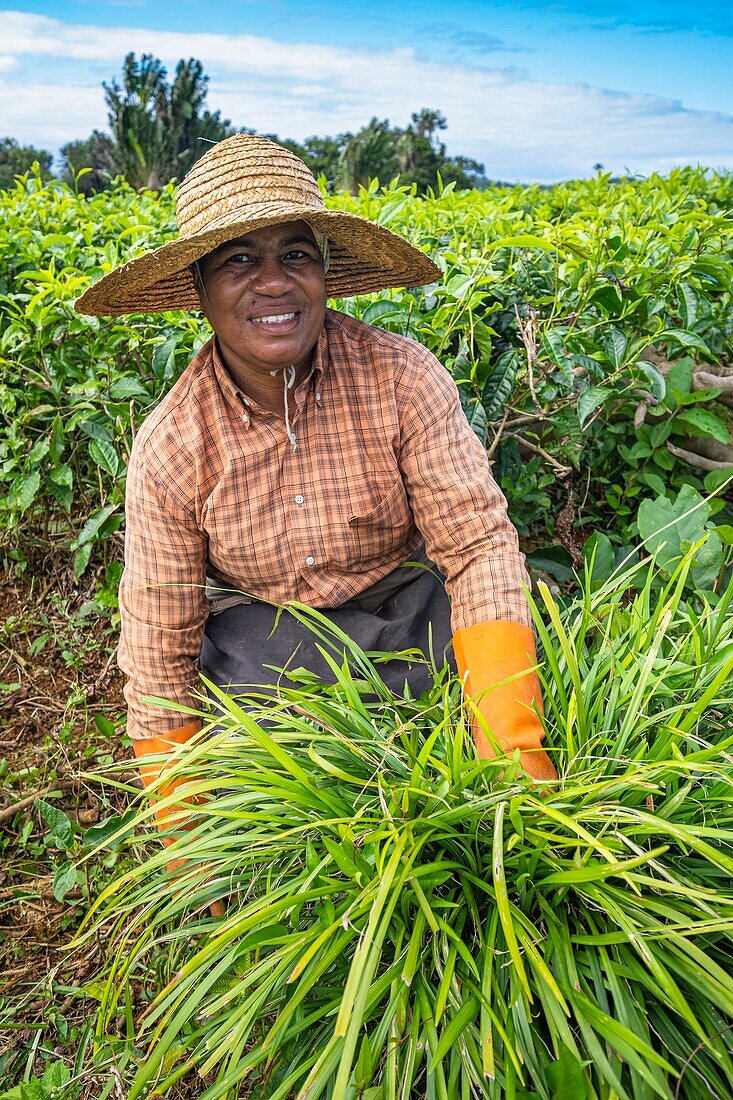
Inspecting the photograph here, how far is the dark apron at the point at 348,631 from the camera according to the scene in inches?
78.2

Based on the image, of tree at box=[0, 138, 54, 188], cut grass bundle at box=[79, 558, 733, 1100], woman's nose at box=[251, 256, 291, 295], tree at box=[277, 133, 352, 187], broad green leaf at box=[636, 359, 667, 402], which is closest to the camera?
cut grass bundle at box=[79, 558, 733, 1100]

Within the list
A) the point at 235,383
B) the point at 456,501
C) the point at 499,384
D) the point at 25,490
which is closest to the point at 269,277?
the point at 235,383

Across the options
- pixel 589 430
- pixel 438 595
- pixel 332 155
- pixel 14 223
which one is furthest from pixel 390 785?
pixel 332 155

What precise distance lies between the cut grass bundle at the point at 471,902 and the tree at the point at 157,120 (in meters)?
16.6

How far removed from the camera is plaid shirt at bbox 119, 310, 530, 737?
1833 millimetres

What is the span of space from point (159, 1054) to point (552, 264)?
218cm

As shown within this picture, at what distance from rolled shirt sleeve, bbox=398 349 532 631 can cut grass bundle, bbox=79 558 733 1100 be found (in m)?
0.24

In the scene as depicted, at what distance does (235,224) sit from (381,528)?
662 millimetres

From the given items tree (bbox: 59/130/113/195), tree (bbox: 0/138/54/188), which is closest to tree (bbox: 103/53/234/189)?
tree (bbox: 59/130/113/195)

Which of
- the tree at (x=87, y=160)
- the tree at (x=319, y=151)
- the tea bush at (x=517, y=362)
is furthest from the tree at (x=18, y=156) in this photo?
the tea bush at (x=517, y=362)

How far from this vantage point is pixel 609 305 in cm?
239

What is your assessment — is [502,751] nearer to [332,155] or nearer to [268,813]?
[268,813]

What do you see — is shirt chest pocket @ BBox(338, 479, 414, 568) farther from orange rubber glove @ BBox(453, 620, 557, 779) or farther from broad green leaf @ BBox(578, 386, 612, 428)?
broad green leaf @ BBox(578, 386, 612, 428)

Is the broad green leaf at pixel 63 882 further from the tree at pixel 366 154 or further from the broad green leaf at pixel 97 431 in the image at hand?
the tree at pixel 366 154
